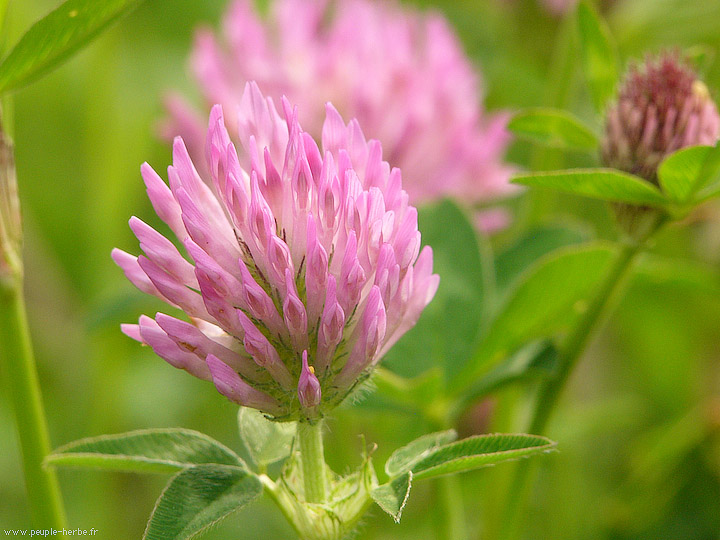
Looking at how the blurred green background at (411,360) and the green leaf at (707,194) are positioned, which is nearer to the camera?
the green leaf at (707,194)

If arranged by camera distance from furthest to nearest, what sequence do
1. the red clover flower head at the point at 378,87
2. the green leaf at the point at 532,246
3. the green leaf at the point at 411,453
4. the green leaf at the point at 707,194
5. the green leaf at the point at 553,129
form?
the red clover flower head at the point at 378,87 → the green leaf at the point at 532,246 → the green leaf at the point at 553,129 → the green leaf at the point at 707,194 → the green leaf at the point at 411,453

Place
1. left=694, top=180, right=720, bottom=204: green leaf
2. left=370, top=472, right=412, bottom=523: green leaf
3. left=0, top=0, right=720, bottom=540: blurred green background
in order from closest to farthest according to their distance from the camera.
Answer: left=370, top=472, right=412, bottom=523: green leaf, left=694, top=180, right=720, bottom=204: green leaf, left=0, top=0, right=720, bottom=540: blurred green background

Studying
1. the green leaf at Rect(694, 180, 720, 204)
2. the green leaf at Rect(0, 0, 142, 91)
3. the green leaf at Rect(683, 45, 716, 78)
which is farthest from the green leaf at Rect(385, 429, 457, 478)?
the green leaf at Rect(683, 45, 716, 78)

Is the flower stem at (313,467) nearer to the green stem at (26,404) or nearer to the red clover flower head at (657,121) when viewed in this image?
the green stem at (26,404)

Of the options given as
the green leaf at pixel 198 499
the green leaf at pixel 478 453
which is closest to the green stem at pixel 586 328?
the green leaf at pixel 478 453

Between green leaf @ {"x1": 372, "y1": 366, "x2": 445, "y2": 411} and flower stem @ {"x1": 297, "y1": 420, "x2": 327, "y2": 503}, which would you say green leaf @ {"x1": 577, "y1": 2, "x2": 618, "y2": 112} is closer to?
green leaf @ {"x1": 372, "y1": 366, "x2": 445, "y2": 411}

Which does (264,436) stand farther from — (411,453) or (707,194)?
(707,194)
